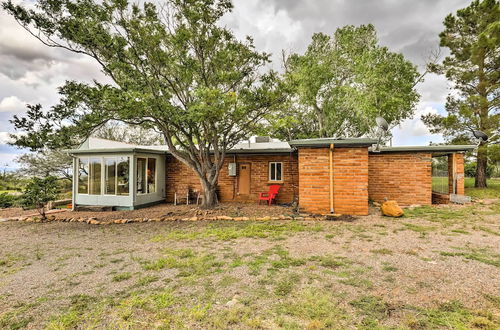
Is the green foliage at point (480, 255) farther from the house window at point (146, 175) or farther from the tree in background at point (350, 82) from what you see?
the tree in background at point (350, 82)

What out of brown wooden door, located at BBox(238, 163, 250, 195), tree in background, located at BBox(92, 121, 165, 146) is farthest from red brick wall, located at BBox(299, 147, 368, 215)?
tree in background, located at BBox(92, 121, 165, 146)

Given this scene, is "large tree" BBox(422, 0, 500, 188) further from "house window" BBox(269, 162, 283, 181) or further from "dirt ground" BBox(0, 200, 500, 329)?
"house window" BBox(269, 162, 283, 181)

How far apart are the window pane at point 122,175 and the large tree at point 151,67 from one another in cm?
260

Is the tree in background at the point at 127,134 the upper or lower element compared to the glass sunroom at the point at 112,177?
upper

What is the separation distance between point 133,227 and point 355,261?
591 centimetres

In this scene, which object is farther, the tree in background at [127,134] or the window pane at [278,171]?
the tree in background at [127,134]

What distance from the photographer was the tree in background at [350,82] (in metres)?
15.3

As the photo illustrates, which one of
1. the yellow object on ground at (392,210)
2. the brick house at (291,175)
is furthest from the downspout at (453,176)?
the yellow object on ground at (392,210)

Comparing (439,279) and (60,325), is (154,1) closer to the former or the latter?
(60,325)

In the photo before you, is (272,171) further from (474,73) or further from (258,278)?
(474,73)

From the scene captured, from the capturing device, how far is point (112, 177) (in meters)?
9.87

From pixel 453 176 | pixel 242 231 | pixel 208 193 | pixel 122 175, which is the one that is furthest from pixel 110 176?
pixel 453 176

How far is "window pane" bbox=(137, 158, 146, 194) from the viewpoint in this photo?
10.1 meters

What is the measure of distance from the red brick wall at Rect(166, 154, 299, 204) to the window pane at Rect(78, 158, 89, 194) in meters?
3.40
